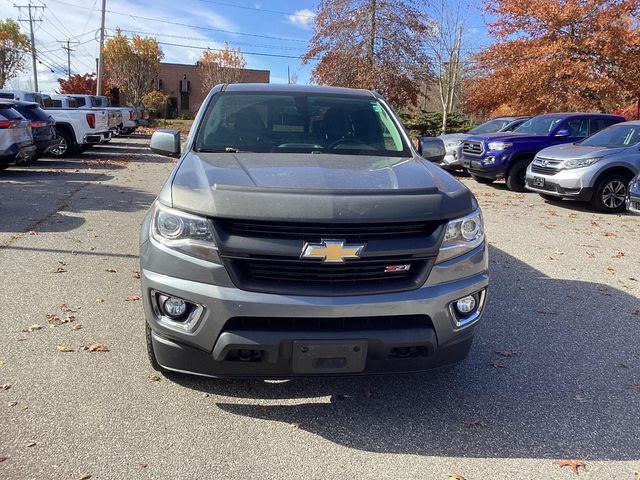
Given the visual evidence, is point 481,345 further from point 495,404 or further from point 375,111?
point 375,111

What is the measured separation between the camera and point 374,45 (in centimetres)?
2581

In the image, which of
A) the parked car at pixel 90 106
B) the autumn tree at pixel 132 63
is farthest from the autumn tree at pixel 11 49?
the parked car at pixel 90 106

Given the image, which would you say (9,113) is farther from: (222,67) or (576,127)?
(222,67)

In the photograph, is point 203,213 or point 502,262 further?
point 502,262

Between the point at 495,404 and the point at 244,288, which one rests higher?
the point at 244,288

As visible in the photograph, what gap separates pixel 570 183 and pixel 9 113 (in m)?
11.3

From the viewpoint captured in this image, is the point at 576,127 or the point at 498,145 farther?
the point at 576,127

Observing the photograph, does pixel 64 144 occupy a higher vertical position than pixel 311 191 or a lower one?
lower

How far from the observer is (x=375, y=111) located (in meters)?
4.61

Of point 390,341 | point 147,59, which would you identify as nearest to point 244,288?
point 390,341

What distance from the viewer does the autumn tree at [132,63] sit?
44.2 m

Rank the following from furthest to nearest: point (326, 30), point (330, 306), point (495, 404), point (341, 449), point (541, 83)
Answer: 1. point (326, 30)
2. point (541, 83)
3. point (495, 404)
4. point (341, 449)
5. point (330, 306)

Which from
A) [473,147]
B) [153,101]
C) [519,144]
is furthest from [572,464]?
[153,101]

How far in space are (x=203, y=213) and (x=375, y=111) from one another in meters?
2.34
